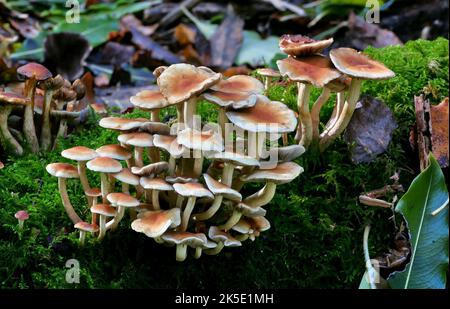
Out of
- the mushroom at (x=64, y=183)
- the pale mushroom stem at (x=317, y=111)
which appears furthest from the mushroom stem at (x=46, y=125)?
the pale mushroom stem at (x=317, y=111)

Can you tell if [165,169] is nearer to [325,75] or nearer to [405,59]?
[325,75]

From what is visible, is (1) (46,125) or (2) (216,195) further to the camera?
(1) (46,125)

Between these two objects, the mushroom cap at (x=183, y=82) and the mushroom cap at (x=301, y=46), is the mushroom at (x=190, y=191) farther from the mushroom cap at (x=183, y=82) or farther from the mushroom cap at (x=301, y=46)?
the mushroom cap at (x=301, y=46)

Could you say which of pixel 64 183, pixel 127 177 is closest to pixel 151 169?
pixel 127 177

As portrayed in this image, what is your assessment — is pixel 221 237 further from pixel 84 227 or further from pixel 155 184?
pixel 84 227

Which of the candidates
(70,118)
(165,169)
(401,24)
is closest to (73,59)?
(70,118)

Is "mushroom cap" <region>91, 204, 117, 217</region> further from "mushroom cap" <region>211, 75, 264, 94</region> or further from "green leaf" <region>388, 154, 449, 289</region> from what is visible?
"green leaf" <region>388, 154, 449, 289</region>
